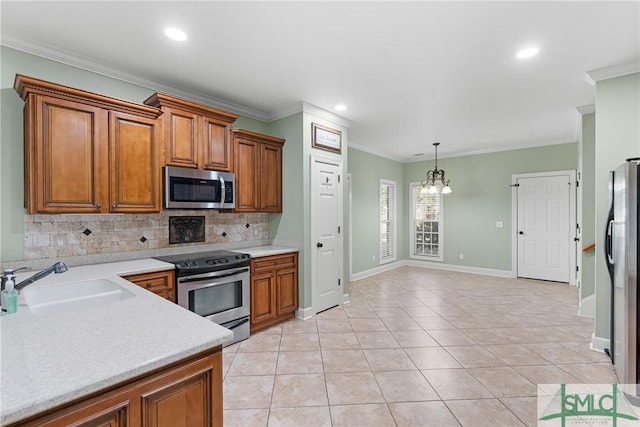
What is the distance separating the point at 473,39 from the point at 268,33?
1.59m

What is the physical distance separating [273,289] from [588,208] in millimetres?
4066

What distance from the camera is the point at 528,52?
255cm

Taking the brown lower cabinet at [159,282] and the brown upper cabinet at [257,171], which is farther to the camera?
the brown upper cabinet at [257,171]

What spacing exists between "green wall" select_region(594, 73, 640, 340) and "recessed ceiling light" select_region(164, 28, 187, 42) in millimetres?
3740

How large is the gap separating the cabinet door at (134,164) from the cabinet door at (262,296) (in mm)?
1291

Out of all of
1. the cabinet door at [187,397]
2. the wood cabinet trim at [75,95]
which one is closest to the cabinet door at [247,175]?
the wood cabinet trim at [75,95]

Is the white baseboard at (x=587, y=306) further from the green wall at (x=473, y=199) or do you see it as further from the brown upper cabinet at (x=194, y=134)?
the brown upper cabinet at (x=194, y=134)

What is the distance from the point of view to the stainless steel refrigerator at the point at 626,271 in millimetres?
2104

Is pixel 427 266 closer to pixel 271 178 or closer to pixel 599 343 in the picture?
pixel 599 343

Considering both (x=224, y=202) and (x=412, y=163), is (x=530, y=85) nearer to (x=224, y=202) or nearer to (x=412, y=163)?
(x=224, y=202)

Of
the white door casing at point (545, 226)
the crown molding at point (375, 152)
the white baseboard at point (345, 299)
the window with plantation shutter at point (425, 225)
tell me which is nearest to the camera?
the white baseboard at point (345, 299)

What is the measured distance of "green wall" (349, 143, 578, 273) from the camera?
5.86m

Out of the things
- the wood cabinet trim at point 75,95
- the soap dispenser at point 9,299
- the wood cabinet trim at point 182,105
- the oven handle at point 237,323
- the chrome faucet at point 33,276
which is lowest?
the oven handle at point 237,323

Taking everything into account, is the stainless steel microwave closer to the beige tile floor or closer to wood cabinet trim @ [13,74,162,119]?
wood cabinet trim @ [13,74,162,119]
